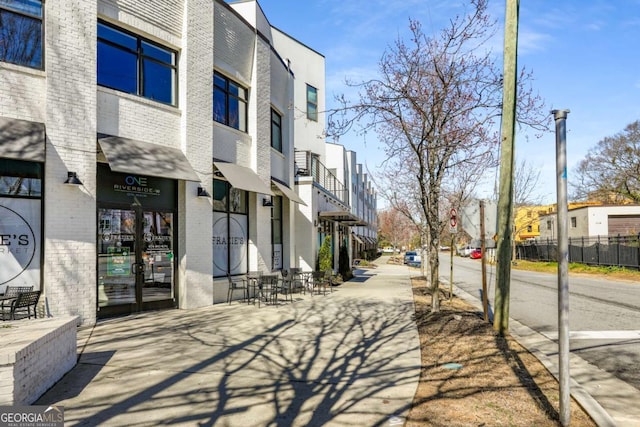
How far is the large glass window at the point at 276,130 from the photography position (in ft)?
56.4

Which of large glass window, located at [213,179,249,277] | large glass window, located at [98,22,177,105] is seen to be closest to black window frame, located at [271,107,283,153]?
large glass window, located at [213,179,249,277]

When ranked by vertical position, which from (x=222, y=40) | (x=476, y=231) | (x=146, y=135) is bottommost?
(x=476, y=231)

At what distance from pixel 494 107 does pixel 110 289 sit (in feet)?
30.4

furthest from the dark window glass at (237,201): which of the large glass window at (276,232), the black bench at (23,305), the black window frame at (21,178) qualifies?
the black bench at (23,305)

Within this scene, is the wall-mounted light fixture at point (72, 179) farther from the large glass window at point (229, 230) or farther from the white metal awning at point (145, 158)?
the large glass window at point (229, 230)

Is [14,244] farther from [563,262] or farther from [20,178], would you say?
[563,262]

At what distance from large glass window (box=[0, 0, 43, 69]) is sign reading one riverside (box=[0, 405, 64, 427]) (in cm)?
726

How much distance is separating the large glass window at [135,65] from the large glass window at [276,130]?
5.39 meters

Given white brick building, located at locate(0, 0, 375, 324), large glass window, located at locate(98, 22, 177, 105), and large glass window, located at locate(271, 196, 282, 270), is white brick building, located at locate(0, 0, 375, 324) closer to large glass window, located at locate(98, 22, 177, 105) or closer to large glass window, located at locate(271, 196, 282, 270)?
large glass window, located at locate(98, 22, 177, 105)

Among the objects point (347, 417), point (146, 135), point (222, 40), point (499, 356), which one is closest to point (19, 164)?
point (146, 135)

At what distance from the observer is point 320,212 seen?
21.3 m

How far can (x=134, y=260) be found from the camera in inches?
435

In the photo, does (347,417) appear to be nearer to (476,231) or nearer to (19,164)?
(476,231)

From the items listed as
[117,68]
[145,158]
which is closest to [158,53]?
[117,68]
